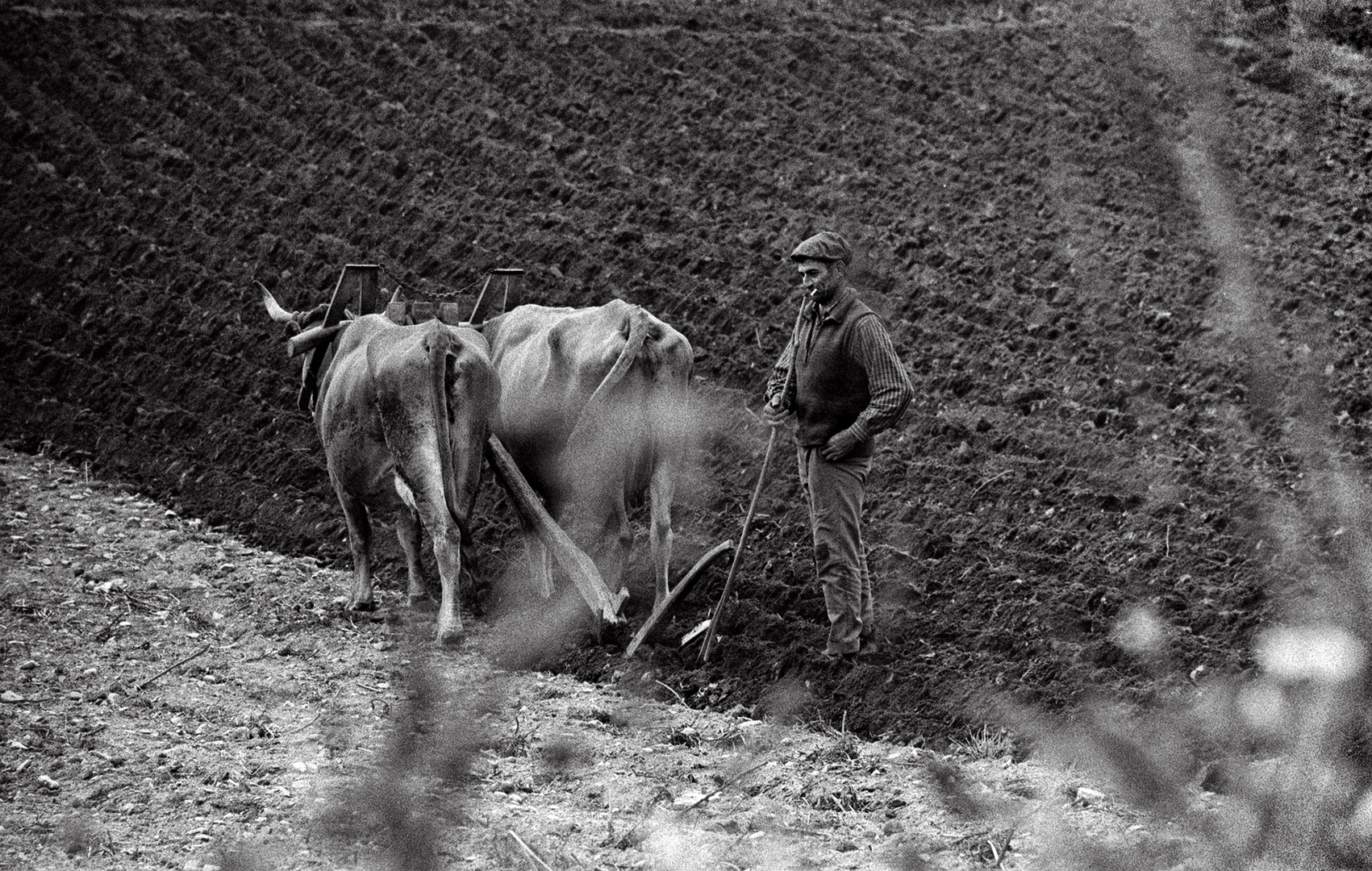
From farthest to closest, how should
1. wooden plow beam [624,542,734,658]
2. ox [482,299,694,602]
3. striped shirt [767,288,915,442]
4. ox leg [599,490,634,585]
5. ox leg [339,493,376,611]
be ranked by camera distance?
ox leg [339,493,376,611] → ox leg [599,490,634,585] → ox [482,299,694,602] → wooden plow beam [624,542,734,658] → striped shirt [767,288,915,442]

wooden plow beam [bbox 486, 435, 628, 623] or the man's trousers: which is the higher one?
the man's trousers

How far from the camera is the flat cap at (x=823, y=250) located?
8.29 meters

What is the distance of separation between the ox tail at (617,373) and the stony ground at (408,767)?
1.26 meters

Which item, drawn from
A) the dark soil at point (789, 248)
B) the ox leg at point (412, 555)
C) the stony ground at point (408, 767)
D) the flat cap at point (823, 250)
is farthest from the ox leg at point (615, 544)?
the flat cap at point (823, 250)

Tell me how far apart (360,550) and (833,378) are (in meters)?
3.39

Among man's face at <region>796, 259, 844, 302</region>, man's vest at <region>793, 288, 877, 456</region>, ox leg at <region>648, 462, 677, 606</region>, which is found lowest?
ox leg at <region>648, 462, 677, 606</region>

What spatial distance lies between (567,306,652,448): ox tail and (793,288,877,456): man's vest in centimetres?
128

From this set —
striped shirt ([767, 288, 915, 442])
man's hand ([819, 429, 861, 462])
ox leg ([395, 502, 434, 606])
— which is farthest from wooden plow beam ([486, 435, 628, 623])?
striped shirt ([767, 288, 915, 442])

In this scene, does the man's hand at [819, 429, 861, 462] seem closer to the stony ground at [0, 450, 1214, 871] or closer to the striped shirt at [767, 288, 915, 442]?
the striped shirt at [767, 288, 915, 442]

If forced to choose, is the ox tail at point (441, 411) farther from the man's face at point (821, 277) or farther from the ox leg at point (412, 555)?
the man's face at point (821, 277)

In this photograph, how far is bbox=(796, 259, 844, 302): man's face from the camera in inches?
329

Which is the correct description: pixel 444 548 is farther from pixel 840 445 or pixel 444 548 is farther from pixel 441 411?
pixel 840 445

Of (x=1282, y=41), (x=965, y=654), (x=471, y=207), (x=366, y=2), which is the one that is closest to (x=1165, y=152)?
(x=1282, y=41)

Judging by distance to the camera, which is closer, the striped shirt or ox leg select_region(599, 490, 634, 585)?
the striped shirt
